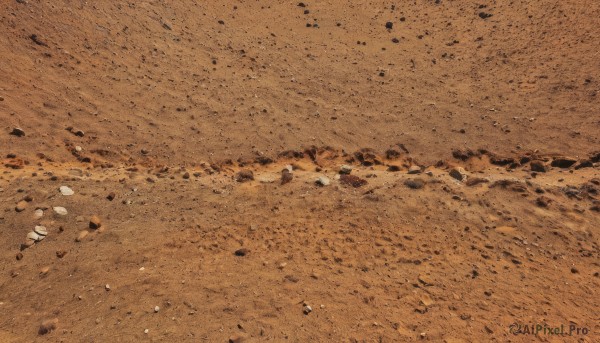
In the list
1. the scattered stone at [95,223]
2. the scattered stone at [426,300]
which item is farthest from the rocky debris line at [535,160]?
the scattered stone at [95,223]

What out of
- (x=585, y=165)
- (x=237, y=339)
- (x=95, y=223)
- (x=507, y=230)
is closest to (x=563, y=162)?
(x=585, y=165)

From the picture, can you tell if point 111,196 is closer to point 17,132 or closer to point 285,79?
point 17,132

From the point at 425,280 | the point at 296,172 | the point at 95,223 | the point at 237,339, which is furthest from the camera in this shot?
the point at 296,172

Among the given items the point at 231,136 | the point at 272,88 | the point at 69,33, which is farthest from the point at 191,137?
the point at 69,33

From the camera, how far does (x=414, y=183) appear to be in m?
5.95

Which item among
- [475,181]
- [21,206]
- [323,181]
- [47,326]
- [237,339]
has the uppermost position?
[475,181]

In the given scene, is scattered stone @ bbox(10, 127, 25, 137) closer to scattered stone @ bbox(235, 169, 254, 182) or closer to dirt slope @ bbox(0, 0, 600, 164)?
dirt slope @ bbox(0, 0, 600, 164)

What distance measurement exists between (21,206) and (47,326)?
5.90 feet

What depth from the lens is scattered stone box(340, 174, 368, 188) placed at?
6047 mm

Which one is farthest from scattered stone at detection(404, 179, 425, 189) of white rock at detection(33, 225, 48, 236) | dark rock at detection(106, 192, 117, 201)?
white rock at detection(33, 225, 48, 236)

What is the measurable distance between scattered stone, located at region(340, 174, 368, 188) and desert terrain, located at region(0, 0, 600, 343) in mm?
33

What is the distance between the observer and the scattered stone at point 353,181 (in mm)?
6047

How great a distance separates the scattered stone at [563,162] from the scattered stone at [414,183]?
8.51 ft

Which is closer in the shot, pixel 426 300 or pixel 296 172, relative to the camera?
pixel 426 300
